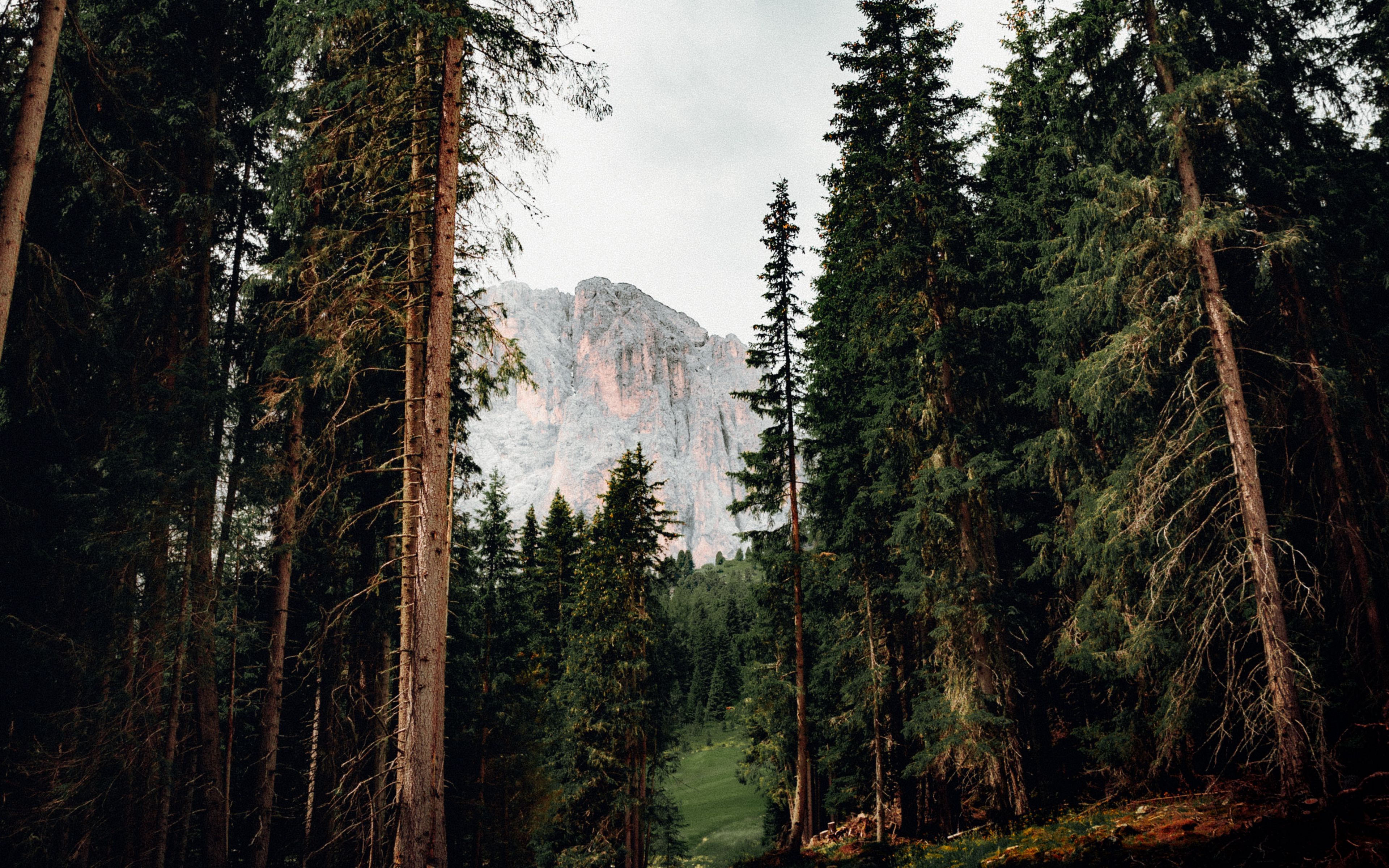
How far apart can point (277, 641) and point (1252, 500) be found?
13552 mm

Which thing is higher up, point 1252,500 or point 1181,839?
point 1252,500

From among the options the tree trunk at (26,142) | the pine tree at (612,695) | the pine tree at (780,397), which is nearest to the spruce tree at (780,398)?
the pine tree at (780,397)

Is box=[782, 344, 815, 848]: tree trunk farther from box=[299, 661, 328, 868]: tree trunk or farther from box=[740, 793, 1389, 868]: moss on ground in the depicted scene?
box=[299, 661, 328, 868]: tree trunk

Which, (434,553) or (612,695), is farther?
(612,695)

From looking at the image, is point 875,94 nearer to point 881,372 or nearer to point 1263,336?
point 881,372

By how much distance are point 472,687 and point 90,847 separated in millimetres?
12020

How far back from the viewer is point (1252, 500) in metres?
7.94

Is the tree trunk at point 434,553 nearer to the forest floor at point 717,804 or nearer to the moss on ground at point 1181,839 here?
the moss on ground at point 1181,839

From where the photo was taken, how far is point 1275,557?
28.8 feet

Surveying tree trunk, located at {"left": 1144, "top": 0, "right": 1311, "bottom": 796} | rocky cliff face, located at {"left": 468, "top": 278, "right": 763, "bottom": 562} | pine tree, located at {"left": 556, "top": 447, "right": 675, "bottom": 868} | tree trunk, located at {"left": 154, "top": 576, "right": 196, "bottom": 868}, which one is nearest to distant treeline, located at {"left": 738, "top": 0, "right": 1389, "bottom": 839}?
tree trunk, located at {"left": 1144, "top": 0, "right": 1311, "bottom": 796}

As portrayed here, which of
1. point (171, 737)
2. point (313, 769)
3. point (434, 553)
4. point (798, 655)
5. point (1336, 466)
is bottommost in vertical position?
point (313, 769)

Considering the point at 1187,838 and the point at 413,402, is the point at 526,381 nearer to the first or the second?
the point at 413,402

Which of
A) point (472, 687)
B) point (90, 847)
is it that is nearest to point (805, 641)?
point (472, 687)

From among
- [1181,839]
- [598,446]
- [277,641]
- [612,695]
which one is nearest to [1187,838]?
[1181,839]
